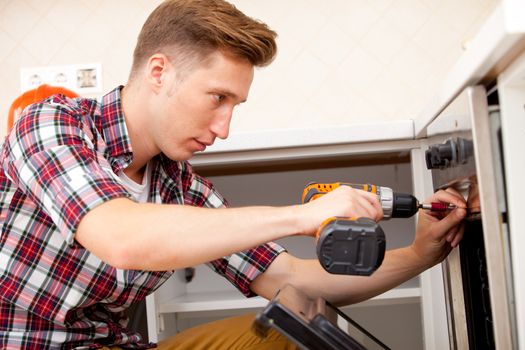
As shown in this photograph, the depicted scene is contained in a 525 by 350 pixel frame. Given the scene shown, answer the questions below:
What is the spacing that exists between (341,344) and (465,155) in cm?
27

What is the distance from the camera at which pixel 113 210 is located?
0.80 metres

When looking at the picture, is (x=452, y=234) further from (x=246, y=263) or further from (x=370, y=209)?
(x=246, y=263)

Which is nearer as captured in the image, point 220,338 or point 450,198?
point 450,198

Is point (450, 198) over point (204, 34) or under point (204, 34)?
under

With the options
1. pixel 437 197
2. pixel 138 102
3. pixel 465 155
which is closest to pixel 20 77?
pixel 138 102

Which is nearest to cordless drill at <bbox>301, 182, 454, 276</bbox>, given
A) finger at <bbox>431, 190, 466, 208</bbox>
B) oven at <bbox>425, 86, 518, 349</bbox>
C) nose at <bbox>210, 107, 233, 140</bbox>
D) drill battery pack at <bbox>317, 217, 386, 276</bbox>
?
drill battery pack at <bbox>317, 217, 386, 276</bbox>

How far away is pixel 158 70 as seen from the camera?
1084 millimetres

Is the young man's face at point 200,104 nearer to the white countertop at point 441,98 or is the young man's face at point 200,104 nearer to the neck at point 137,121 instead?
the neck at point 137,121

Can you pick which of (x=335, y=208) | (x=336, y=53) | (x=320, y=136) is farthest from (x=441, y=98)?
(x=336, y=53)

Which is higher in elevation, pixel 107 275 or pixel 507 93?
→ pixel 507 93

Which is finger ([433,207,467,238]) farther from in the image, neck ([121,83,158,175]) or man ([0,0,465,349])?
neck ([121,83,158,175])

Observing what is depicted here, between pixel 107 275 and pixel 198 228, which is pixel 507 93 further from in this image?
pixel 107 275

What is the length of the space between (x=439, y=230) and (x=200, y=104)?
17.5 inches

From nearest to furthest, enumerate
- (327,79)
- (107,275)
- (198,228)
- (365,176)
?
(198,228) < (107,275) < (365,176) < (327,79)
